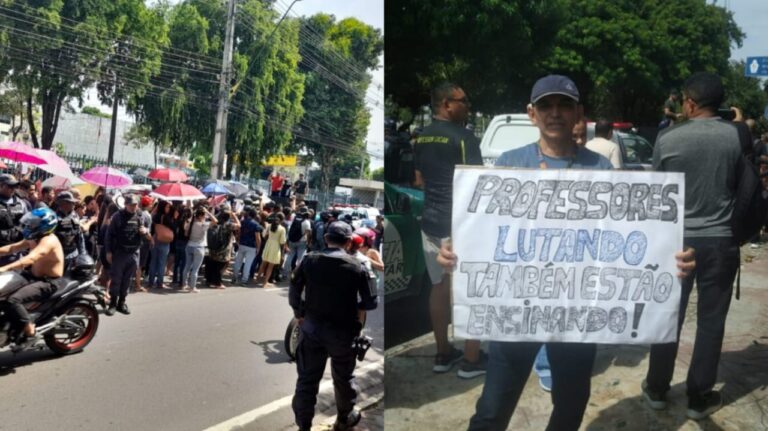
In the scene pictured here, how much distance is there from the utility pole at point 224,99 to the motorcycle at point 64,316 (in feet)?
6.71

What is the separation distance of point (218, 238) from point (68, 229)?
1.05m

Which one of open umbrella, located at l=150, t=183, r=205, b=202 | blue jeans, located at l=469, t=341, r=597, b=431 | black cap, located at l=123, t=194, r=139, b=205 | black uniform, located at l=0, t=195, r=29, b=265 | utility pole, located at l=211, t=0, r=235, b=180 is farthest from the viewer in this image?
black uniform, located at l=0, t=195, r=29, b=265

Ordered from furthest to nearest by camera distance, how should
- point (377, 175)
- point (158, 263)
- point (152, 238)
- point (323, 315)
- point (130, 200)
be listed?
1. point (152, 238)
2. point (158, 263)
3. point (130, 200)
4. point (323, 315)
5. point (377, 175)

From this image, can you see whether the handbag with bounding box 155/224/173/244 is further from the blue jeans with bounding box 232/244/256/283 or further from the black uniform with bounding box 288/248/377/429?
the black uniform with bounding box 288/248/377/429

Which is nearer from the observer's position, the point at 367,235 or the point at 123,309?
the point at 367,235

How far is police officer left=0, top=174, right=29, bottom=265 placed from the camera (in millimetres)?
4828

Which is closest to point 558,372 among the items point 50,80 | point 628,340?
point 628,340

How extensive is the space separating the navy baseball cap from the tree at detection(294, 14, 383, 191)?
0.76 metres

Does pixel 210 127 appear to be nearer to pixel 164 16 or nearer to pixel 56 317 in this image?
pixel 164 16

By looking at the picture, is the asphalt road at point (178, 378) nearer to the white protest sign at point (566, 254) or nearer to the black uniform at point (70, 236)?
the black uniform at point (70, 236)

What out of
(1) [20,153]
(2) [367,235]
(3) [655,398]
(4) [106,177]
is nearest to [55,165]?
(1) [20,153]

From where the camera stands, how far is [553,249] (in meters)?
1.91

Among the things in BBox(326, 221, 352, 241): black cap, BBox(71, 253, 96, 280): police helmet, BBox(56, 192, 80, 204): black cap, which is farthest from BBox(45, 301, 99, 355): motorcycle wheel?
BBox(326, 221, 352, 241): black cap

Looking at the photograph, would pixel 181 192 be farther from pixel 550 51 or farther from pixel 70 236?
pixel 550 51
